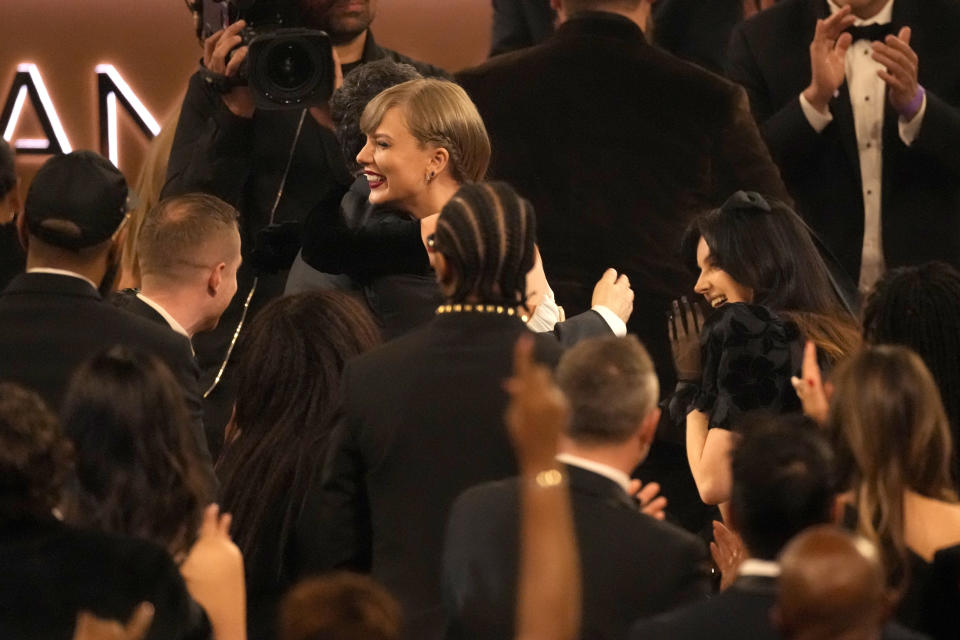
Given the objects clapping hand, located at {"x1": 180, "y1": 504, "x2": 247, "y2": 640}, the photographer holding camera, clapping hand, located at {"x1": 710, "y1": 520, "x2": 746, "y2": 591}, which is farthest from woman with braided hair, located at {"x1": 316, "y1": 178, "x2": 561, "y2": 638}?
the photographer holding camera

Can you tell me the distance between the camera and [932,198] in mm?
5289

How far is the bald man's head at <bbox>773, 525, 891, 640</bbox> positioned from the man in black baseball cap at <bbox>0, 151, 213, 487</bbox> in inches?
54.1

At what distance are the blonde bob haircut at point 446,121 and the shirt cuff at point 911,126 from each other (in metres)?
1.63

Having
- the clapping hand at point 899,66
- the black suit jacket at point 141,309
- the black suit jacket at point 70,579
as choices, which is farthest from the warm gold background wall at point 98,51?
the black suit jacket at point 70,579

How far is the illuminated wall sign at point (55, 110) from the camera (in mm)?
6242

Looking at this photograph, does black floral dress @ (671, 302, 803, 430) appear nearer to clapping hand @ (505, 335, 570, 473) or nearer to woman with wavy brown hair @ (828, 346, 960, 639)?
woman with wavy brown hair @ (828, 346, 960, 639)

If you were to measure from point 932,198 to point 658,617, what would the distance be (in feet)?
9.79

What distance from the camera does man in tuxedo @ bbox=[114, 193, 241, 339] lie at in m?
4.06

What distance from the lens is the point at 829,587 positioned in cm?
216

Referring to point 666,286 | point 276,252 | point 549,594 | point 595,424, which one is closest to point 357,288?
point 276,252

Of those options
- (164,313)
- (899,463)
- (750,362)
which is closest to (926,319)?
(750,362)

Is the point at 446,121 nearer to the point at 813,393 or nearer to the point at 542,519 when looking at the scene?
the point at 813,393

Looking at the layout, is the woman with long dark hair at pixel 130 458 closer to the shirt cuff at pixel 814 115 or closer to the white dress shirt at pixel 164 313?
the white dress shirt at pixel 164 313

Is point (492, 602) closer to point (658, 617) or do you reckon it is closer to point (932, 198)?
point (658, 617)
